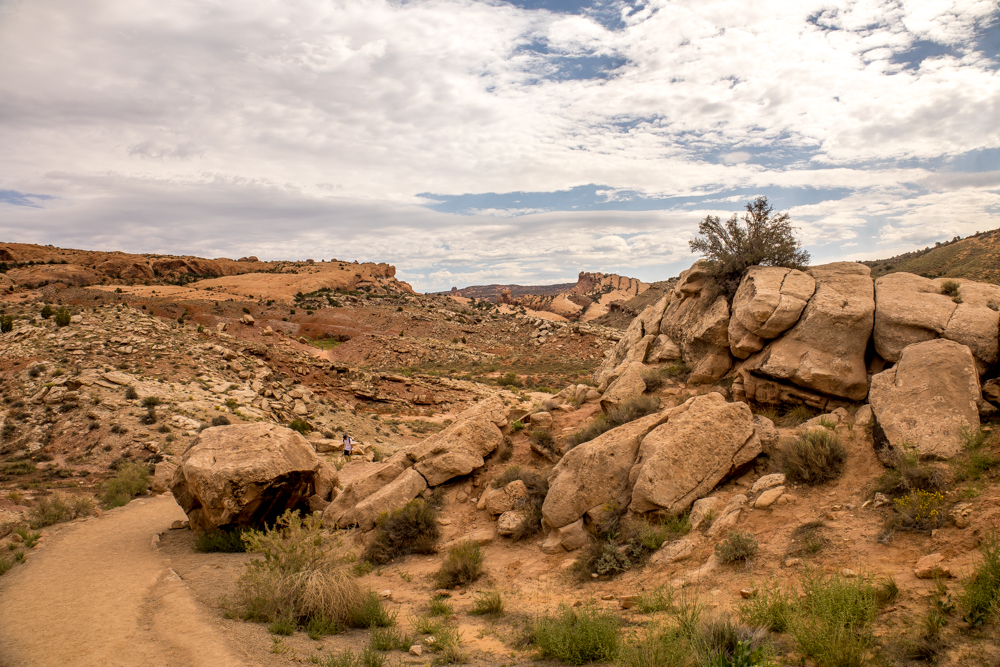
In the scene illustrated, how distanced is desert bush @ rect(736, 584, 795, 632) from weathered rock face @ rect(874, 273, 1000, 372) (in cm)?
527

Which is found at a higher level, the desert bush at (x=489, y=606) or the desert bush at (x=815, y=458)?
the desert bush at (x=815, y=458)

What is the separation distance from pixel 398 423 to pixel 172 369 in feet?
34.7

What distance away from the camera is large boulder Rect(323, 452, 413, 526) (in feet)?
37.4

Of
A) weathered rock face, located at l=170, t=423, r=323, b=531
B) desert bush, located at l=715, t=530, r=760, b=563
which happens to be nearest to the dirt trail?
weathered rock face, located at l=170, t=423, r=323, b=531

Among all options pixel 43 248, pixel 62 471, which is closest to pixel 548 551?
pixel 62 471

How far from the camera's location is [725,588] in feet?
18.9

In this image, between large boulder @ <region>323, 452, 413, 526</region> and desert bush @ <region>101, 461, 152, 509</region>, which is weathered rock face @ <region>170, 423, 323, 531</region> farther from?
desert bush @ <region>101, 461, 152, 509</region>

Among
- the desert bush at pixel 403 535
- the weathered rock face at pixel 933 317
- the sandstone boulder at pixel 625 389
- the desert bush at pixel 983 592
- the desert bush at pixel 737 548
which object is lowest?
the desert bush at pixel 403 535

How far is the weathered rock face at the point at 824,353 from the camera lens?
28.2 ft

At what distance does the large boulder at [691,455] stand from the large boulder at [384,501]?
16.5 feet

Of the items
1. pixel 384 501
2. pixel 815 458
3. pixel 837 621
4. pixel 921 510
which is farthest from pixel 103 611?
pixel 921 510

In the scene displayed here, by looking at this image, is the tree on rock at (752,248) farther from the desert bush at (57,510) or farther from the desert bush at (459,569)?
the desert bush at (57,510)

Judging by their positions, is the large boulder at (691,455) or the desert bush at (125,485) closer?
the large boulder at (691,455)

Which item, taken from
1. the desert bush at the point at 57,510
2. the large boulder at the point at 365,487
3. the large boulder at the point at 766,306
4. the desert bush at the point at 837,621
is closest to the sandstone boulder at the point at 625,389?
the large boulder at the point at 766,306
